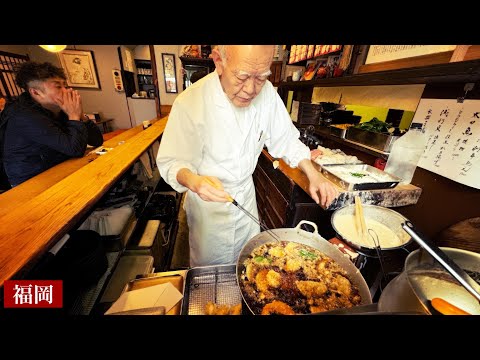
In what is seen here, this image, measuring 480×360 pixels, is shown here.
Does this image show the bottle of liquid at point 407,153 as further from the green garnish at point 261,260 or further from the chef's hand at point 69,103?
the chef's hand at point 69,103

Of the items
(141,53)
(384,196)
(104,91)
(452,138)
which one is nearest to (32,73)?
(384,196)

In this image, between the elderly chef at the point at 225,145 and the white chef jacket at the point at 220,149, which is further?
the white chef jacket at the point at 220,149

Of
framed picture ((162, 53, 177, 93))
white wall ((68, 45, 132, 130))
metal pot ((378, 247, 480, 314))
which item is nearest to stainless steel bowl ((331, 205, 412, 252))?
metal pot ((378, 247, 480, 314))

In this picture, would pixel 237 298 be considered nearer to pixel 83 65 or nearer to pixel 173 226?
pixel 173 226

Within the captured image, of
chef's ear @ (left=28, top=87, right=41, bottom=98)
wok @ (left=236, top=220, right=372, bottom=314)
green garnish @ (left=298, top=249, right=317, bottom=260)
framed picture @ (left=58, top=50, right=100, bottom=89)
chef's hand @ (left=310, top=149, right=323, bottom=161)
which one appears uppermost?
framed picture @ (left=58, top=50, right=100, bottom=89)

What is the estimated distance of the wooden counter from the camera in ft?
3.21

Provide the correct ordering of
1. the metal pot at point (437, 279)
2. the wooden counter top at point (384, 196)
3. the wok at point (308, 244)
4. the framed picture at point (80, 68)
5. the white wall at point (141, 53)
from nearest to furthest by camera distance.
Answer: the metal pot at point (437, 279), the wok at point (308, 244), the wooden counter top at point (384, 196), the framed picture at point (80, 68), the white wall at point (141, 53)

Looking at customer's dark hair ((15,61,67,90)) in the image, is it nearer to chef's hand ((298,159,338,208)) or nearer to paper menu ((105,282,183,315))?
paper menu ((105,282,183,315))

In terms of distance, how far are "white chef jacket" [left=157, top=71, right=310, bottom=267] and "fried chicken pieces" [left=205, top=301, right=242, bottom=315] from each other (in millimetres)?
769

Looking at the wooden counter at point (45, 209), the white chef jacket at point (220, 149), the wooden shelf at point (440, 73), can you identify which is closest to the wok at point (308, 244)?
the white chef jacket at point (220, 149)

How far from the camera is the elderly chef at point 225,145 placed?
4.12ft

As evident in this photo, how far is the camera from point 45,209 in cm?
135

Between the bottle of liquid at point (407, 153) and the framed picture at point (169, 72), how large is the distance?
8.63m
